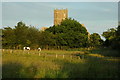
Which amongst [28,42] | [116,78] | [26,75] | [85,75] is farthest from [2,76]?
[28,42]

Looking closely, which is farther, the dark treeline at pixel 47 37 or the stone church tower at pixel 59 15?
the stone church tower at pixel 59 15

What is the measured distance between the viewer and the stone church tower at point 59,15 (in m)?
81.8

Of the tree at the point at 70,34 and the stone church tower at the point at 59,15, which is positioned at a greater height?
the stone church tower at the point at 59,15

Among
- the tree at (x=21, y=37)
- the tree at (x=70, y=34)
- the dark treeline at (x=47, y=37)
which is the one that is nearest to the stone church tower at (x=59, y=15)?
the dark treeline at (x=47, y=37)

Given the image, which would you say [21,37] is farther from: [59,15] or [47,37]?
[59,15]

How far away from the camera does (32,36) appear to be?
4722 cm

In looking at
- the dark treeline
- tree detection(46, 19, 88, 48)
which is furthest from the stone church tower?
tree detection(46, 19, 88, 48)

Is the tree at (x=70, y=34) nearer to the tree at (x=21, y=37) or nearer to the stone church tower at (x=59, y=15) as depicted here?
the tree at (x=21, y=37)

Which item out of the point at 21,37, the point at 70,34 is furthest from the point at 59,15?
the point at 21,37

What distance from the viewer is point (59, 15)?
8206 centimetres

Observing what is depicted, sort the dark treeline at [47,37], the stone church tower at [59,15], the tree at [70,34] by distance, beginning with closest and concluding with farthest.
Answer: the dark treeline at [47,37] < the tree at [70,34] < the stone church tower at [59,15]

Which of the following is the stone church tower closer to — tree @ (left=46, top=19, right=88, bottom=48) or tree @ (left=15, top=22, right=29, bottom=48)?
tree @ (left=46, top=19, right=88, bottom=48)

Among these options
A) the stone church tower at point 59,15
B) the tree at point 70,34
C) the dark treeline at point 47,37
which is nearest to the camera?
the dark treeline at point 47,37

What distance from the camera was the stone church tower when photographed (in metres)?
81.8
